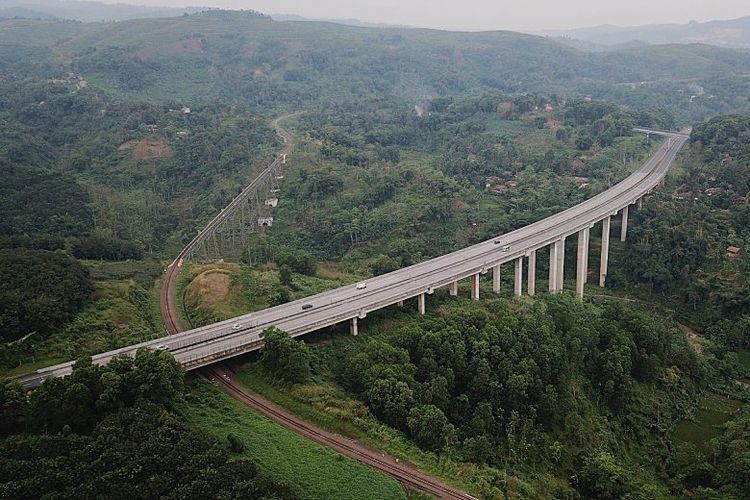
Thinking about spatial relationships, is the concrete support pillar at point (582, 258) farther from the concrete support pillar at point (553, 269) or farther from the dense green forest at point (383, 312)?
the concrete support pillar at point (553, 269)

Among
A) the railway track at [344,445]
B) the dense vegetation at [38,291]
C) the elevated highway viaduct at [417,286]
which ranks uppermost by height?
the dense vegetation at [38,291]

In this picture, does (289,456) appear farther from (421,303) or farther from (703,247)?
(703,247)

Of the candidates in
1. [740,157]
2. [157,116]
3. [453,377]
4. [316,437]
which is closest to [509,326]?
[453,377]

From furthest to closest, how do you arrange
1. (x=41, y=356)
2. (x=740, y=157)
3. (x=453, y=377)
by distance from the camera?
1. (x=740, y=157)
2. (x=453, y=377)
3. (x=41, y=356)

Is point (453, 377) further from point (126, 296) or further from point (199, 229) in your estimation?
point (199, 229)

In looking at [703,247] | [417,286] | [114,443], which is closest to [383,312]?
[417,286]

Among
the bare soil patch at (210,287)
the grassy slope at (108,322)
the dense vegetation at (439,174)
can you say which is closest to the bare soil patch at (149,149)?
the dense vegetation at (439,174)
